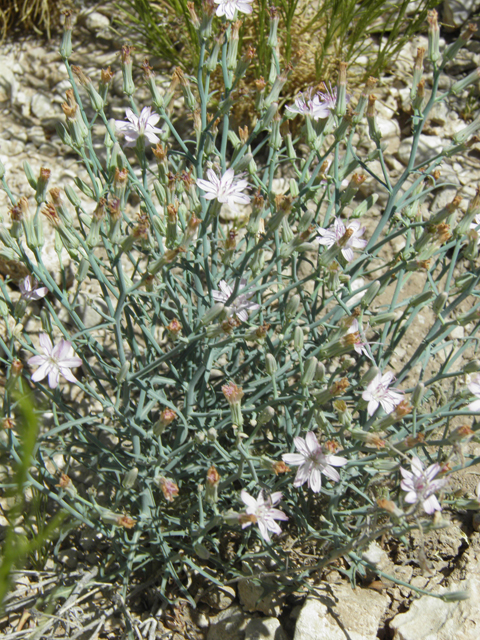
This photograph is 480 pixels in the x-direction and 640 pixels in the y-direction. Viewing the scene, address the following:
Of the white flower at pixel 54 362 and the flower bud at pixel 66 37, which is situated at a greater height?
the flower bud at pixel 66 37

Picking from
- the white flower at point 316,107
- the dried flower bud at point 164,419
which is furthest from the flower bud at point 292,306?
the white flower at point 316,107

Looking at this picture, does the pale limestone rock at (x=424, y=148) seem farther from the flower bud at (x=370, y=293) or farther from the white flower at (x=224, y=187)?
the white flower at (x=224, y=187)

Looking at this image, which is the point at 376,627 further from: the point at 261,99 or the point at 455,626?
the point at 261,99

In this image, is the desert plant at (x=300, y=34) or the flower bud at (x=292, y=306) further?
the desert plant at (x=300, y=34)

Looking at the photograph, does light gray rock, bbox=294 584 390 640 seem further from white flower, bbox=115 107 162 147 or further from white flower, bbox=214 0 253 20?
white flower, bbox=214 0 253 20

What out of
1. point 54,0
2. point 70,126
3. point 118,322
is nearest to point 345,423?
point 118,322
